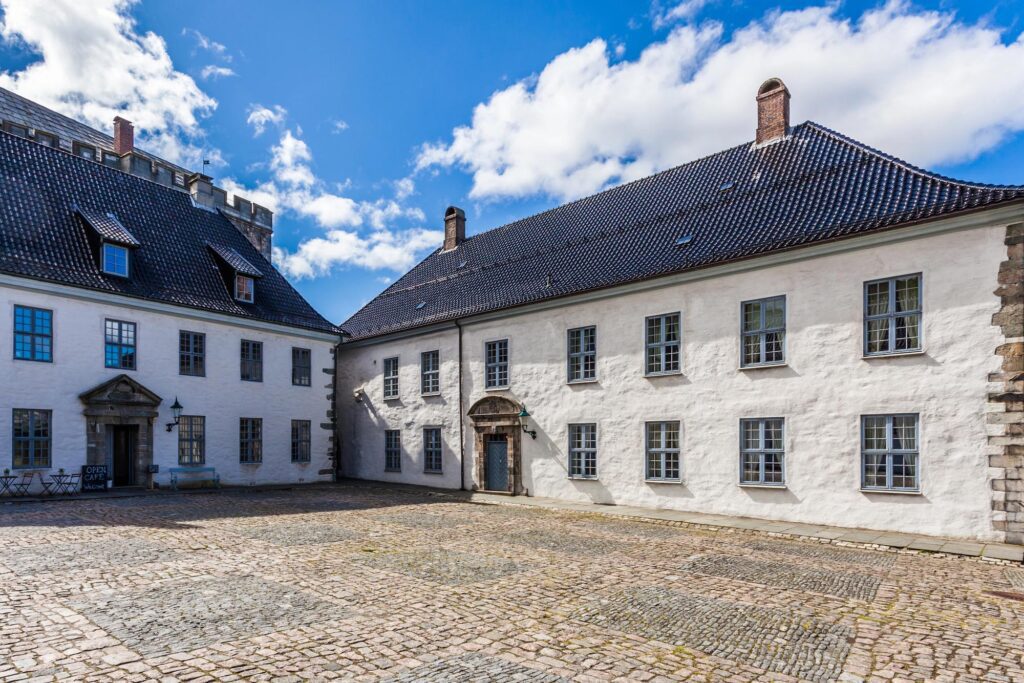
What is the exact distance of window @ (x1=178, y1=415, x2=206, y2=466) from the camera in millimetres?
22312

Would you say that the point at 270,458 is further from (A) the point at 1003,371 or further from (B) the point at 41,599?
(A) the point at 1003,371

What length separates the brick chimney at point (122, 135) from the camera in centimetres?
3203

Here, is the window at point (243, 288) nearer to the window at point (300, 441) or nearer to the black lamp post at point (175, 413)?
the black lamp post at point (175, 413)

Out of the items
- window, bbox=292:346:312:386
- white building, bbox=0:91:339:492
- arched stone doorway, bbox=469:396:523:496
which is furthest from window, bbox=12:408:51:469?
arched stone doorway, bbox=469:396:523:496

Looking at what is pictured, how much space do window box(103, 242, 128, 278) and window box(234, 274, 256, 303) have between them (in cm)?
402

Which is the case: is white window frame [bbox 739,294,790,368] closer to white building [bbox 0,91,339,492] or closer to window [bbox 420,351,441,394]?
window [bbox 420,351,441,394]

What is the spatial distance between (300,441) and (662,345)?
610 inches

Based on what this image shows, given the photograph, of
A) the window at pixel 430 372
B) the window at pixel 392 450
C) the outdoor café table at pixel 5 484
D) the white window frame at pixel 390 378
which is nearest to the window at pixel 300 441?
the window at pixel 392 450

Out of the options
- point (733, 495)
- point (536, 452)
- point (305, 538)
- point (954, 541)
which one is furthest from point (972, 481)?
point (305, 538)

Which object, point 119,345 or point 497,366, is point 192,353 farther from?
point 497,366

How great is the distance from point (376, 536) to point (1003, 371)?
12579 mm

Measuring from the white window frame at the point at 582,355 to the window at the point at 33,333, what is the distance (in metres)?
15.2

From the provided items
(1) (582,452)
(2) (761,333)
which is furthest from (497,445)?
(2) (761,333)

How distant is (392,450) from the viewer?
2648 cm
